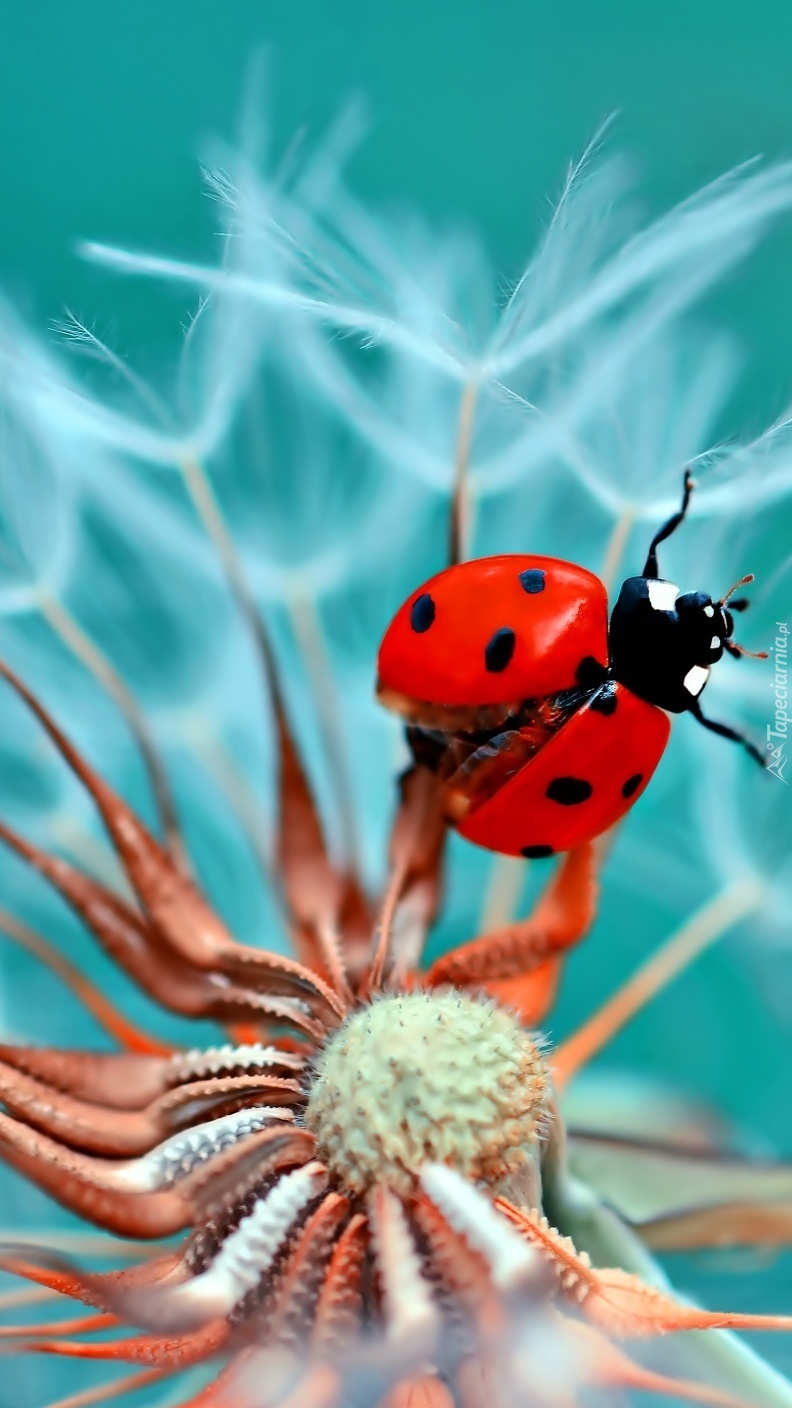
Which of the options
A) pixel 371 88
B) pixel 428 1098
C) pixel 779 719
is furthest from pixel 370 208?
pixel 428 1098

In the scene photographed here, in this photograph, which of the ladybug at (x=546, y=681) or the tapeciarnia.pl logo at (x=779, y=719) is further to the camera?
the tapeciarnia.pl logo at (x=779, y=719)

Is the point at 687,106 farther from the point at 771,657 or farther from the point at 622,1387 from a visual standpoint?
the point at 622,1387

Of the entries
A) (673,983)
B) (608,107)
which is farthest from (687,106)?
(673,983)

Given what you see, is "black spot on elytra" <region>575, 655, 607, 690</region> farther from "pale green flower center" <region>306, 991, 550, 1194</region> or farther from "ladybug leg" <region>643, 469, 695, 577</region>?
"pale green flower center" <region>306, 991, 550, 1194</region>

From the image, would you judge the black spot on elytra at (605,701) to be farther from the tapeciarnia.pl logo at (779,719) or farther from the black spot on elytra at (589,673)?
the tapeciarnia.pl logo at (779,719)

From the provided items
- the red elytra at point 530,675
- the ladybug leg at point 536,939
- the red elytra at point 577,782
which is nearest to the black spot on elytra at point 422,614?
the red elytra at point 530,675

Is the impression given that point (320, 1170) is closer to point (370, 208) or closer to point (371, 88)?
point (370, 208)

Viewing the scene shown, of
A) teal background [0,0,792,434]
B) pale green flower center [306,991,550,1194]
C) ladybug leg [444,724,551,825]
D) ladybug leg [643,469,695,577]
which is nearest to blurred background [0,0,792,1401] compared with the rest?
teal background [0,0,792,434]
